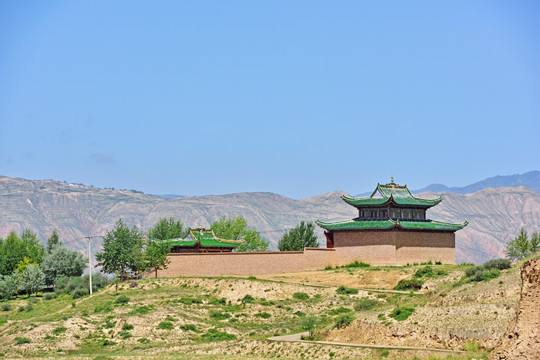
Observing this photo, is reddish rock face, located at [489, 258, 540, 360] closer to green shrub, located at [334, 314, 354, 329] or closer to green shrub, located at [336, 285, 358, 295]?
green shrub, located at [334, 314, 354, 329]

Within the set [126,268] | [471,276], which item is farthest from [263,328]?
[126,268]

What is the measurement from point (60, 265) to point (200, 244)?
18344 millimetres

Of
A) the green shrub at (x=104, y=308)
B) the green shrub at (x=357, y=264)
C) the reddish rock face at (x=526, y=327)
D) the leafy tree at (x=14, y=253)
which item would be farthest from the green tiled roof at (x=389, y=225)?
the reddish rock face at (x=526, y=327)

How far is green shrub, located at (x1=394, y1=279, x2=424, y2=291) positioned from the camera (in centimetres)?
6494

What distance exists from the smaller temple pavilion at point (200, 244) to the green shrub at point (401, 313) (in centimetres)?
4005

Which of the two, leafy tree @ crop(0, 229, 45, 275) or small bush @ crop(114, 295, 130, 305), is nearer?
small bush @ crop(114, 295, 130, 305)

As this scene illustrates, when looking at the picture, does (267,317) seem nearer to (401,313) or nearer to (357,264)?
(401,313)

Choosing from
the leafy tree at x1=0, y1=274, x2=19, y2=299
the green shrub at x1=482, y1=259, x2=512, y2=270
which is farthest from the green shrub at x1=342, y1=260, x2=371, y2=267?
the leafy tree at x1=0, y1=274, x2=19, y2=299

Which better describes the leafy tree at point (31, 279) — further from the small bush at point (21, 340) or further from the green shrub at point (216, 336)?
the green shrub at point (216, 336)

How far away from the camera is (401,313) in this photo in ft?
158

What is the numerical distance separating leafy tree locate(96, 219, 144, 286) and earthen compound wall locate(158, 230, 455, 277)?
3.07 meters

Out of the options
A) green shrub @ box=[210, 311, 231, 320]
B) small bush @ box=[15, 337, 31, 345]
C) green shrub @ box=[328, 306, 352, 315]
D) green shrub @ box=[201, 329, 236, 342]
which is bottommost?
green shrub @ box=[201, 329, 236, 342]

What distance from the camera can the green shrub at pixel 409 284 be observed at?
64.9 metres

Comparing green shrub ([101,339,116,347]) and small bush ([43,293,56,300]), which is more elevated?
small bush ([43,293,56,300])
